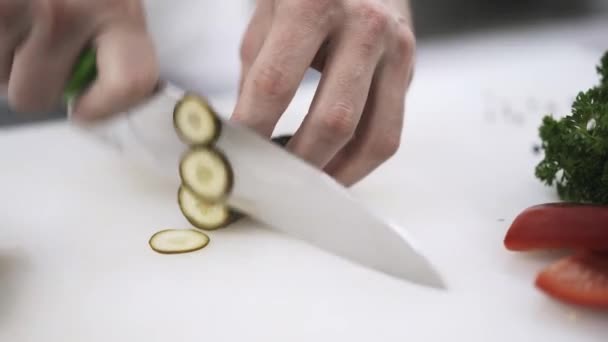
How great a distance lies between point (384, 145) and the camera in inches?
48.8

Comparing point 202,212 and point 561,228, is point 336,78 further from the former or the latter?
point 561,228

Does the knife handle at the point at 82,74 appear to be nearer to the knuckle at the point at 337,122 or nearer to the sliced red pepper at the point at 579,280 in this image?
the knuckle at the point at 337,122

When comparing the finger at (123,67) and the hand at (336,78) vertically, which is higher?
the hand at (336,78)

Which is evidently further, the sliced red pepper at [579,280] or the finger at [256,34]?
Result: the finger at [256,34]

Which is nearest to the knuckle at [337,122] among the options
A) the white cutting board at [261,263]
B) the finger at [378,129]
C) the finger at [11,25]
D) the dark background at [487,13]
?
the finger at [378,129]

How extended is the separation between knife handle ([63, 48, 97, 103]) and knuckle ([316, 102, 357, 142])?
371mm

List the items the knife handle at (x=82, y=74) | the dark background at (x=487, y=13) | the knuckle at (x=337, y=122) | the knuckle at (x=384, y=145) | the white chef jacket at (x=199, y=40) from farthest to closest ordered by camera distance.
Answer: the dark background at (x=487, y=13) < the white chef jacket at (x=199, y=40) < the knuckle at (x=384, y=145) < the knuckle at (x=337, y=122) < the knife handle at (x=82, y=74)

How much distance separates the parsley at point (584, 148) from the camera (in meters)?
1.16

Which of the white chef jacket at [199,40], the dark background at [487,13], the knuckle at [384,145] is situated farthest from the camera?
the dark background at [487,13]

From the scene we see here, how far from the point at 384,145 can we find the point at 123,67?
19.3 inches

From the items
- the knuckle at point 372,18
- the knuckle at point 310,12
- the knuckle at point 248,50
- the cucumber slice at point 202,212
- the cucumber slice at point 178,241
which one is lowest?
the cucumber slice at point 178,241

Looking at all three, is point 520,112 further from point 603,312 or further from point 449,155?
point 603,312

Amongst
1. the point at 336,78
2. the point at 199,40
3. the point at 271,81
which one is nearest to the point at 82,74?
the point at 271,81

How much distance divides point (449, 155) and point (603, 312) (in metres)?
0.57
